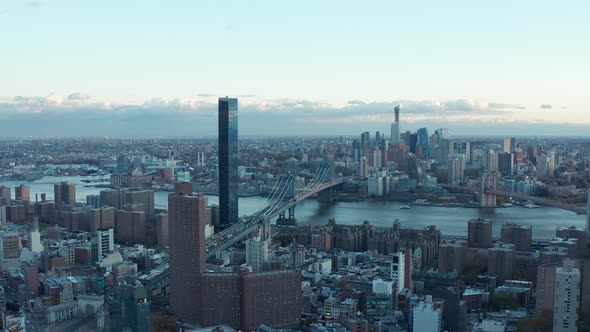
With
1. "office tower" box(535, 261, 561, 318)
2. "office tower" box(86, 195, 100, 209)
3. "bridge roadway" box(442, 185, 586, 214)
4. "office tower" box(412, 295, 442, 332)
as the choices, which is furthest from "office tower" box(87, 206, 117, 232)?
"bridge roadway" box(442, 185, 586, 214)

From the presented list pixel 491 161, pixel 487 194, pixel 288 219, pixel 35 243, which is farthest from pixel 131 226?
pixel 491 161

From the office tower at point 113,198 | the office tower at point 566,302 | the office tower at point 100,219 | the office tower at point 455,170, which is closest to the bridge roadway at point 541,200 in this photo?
the office tower at point 455,170

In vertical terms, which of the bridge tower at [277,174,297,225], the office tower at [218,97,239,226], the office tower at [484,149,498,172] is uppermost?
the office tower at [218,97,239,226]

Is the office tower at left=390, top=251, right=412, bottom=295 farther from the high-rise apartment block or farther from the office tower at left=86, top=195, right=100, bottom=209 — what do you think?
the office tower at left=86, top=195, right=100, bottom=209

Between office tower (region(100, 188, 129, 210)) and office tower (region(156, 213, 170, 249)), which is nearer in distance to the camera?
office tower (region(156, 213, 170, 249))

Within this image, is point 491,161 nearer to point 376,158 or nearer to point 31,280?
point 376,158

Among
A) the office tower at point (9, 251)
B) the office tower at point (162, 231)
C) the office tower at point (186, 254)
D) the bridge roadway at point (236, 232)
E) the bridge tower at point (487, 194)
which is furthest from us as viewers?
the bridge tower at point (487, 194)

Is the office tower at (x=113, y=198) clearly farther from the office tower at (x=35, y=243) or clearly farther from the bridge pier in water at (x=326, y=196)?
the bridge pier in water at (x=326, y=196)
